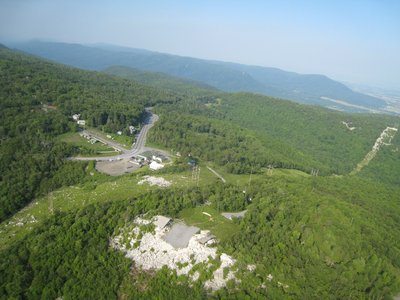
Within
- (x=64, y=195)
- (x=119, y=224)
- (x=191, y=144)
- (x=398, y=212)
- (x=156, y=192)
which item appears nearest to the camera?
(x=119, y=224)

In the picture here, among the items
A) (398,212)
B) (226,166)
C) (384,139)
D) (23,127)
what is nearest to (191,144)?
(226,166)

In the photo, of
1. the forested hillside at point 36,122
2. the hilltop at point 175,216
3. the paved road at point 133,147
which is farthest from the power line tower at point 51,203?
the paved road at point 133,147

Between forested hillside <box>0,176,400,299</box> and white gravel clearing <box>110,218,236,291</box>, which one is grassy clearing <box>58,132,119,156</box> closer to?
forested hillside <box>0,176,400,299</box>

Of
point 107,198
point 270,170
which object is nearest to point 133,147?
point 107,198

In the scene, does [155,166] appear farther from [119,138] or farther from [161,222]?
[161,222]

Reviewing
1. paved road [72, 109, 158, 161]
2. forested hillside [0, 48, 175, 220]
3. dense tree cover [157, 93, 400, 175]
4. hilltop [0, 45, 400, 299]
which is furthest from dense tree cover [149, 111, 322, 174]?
forested hillside [0, 48, 175, 220]

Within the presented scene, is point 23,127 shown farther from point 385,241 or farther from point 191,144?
point 385,241
